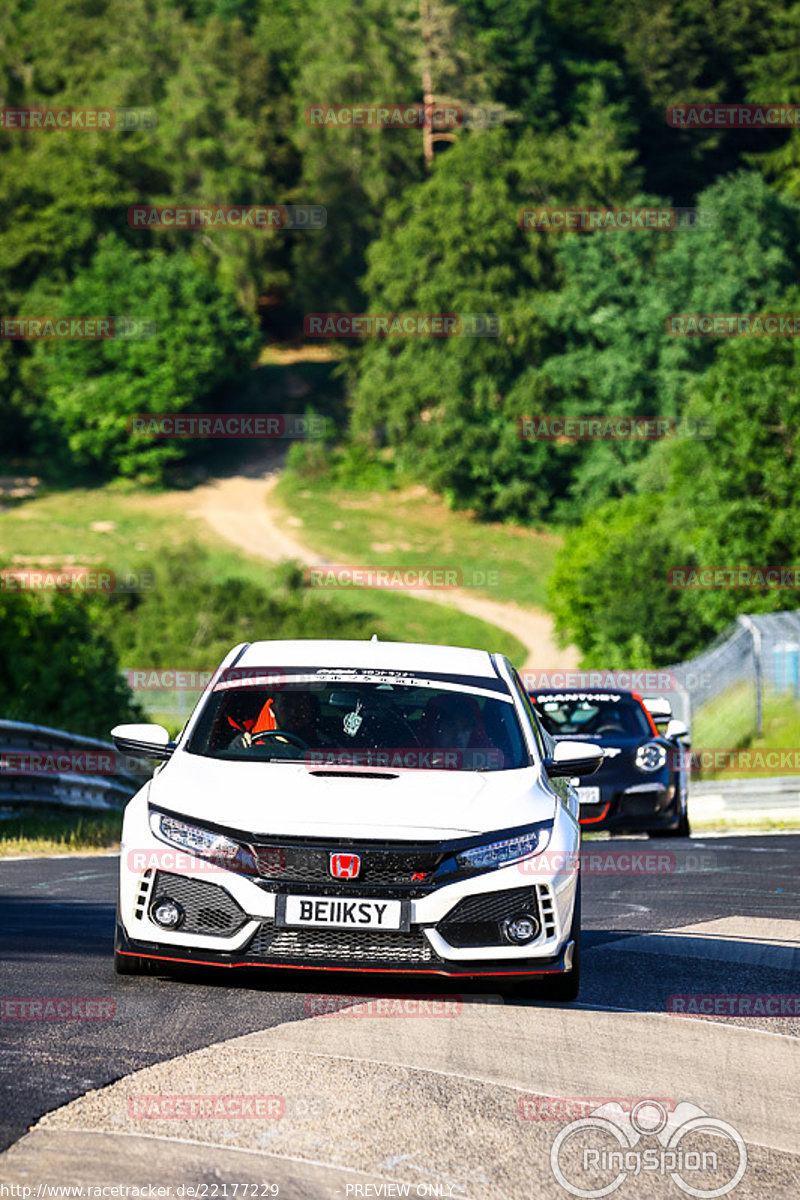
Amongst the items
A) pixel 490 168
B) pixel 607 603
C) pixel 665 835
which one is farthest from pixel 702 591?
pixel 665 835

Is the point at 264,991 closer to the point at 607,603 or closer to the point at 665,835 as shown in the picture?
the point at 665,835

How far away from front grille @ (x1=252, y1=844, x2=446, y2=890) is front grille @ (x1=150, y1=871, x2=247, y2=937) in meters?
0.19

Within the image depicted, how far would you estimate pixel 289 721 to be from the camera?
8797mm

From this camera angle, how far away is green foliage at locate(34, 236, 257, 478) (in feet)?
273

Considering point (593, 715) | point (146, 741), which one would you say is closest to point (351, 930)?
point (146, 741)

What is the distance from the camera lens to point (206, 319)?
8612cm

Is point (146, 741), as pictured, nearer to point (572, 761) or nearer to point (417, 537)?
point (572, 761)

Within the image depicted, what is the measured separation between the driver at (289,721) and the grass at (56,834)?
7531 millimetres

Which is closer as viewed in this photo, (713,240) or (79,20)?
(713,240)

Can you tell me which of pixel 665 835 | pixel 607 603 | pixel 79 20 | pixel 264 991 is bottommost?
pixel 607 603

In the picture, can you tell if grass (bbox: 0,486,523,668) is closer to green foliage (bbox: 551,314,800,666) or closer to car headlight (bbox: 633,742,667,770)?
green foliage (bbox: 551,314,800,666)

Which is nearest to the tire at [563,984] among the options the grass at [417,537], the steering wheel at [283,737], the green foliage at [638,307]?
the steering wheel at [283,737]

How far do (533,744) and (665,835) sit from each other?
1152 centimetres

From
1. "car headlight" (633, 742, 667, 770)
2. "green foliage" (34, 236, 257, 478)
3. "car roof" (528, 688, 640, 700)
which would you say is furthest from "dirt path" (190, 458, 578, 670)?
"car headlight" (633, 742, 667, 770)
